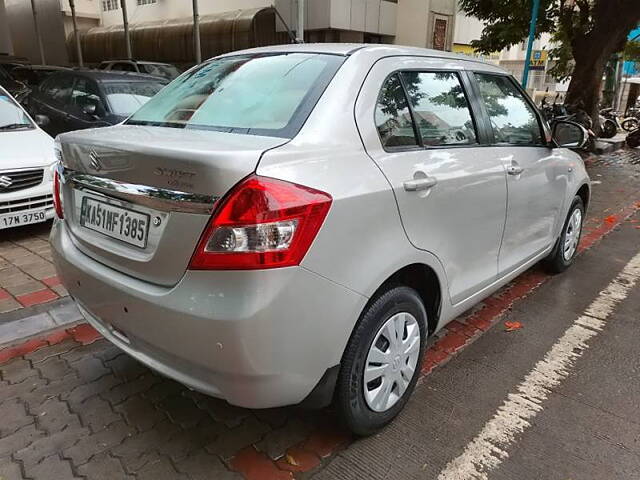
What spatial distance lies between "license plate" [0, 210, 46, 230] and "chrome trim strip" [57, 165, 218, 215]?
2987mm

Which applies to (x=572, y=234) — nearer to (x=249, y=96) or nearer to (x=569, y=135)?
(x=569, y=135)

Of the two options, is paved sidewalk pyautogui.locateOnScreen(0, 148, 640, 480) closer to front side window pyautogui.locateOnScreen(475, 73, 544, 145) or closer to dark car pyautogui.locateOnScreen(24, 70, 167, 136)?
front side window pyautogui.locateOnScreen(475, 73, 544, 145)

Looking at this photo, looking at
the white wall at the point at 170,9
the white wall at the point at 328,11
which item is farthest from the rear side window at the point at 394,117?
the white wall at the point at 170,9

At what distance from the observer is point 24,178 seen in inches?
190

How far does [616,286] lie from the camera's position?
14.1 feet

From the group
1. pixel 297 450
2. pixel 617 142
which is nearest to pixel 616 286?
pixel 297 450

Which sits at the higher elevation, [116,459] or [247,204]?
[247,204]

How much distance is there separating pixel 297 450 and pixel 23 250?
3549mm

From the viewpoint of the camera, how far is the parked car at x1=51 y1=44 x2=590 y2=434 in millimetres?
1754

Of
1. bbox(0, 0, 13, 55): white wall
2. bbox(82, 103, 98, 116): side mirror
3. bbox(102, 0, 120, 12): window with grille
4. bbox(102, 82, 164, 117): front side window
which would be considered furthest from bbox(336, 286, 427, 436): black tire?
bbox(102, 0, 120, 12): window with grille

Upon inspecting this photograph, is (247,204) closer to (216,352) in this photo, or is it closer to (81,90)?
(216,352)

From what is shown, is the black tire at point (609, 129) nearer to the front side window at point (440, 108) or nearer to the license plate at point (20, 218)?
the front side window at point (440, 108)

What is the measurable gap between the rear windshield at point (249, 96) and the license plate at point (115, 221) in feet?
1.65

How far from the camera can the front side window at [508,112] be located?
10.2 feet
